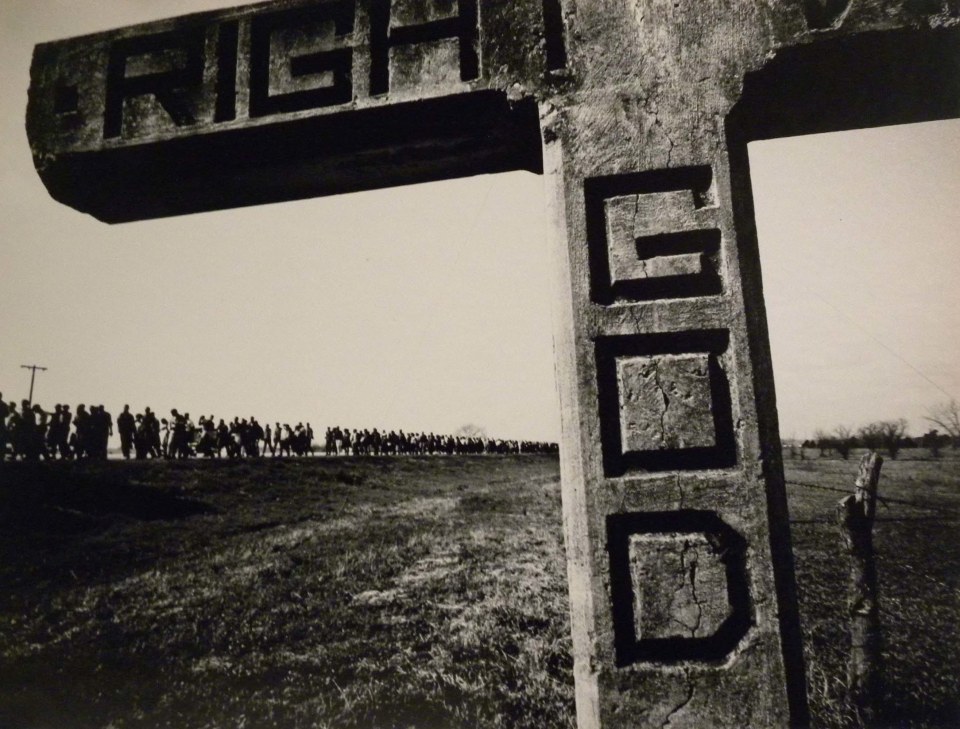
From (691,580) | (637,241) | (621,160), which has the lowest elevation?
(691,580)

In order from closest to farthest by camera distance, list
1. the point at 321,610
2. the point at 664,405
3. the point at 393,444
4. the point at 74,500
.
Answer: the point at 664,405
the point at 321,610
the point at 74,500
the point at 393,444

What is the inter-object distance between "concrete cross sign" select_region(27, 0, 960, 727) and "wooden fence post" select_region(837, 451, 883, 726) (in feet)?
9.92

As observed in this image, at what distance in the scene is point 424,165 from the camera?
7.51 feet

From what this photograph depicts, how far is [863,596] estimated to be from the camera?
4145mm

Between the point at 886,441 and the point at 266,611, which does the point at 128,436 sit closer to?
the point at 266,611

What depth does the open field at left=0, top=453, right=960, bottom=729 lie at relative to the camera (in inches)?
190

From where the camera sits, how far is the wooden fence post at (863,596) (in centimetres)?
411

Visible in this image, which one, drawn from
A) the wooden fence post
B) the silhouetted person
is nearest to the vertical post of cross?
the wooden fence post

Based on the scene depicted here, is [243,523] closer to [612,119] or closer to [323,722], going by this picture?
[323,722]

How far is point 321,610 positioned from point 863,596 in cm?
540

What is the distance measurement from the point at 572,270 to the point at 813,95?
3.59 ft

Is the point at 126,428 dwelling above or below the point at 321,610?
above

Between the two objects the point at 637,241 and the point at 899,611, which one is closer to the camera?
the point at 637,241

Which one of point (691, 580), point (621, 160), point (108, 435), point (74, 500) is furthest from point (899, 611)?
point (108, 435)
